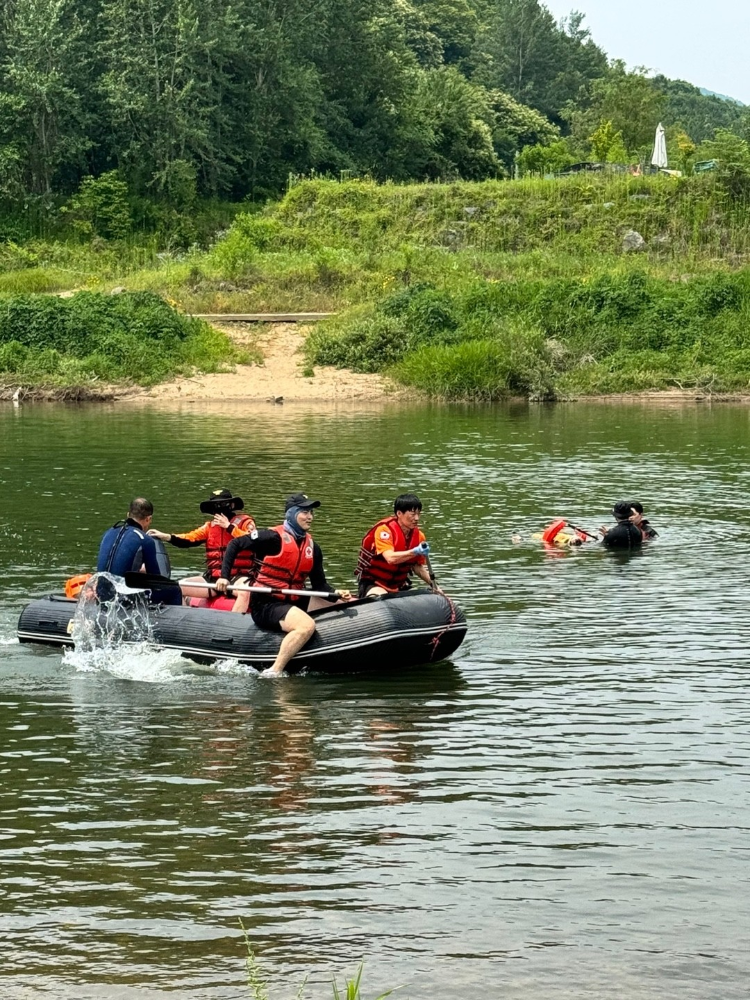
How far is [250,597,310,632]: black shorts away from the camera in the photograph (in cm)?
1397

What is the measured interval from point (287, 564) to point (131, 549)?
158 cm

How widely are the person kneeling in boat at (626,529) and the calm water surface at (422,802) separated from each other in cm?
38

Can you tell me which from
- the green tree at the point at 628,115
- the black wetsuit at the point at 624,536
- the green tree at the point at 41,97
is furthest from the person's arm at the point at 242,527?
the green tree at the point at 628,115

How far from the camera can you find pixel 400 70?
243 ft

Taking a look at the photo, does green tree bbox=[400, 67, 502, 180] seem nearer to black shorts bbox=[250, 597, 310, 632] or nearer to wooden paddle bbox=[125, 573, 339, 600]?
wooden paddle bbox=[125, 573, 339, 600]

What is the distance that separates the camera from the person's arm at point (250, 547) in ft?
45.8

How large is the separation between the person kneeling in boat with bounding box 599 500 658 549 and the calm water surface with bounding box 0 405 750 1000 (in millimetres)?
376

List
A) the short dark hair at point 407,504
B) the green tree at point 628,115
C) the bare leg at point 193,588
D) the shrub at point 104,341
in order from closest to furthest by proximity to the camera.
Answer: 1. the short dark hair at point 407,504
2. the bare leg at point 193,588
3. the shrub at point 104,341
4. the green tree at point 628,115

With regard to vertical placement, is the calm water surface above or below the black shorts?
below

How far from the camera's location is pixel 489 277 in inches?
2026

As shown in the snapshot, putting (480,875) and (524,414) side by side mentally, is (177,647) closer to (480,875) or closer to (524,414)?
(480,875)

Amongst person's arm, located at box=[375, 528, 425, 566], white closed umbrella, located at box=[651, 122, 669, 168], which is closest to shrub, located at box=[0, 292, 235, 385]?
white closed umbrella, located at box=[651, 122, 669, 168]

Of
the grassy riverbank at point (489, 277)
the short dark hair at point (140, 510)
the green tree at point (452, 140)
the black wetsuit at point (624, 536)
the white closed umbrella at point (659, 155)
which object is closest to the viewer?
the short dark hair at point (140, 510)

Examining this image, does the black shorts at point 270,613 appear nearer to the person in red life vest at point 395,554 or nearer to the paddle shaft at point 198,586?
the paddle shaft at point 198,586
